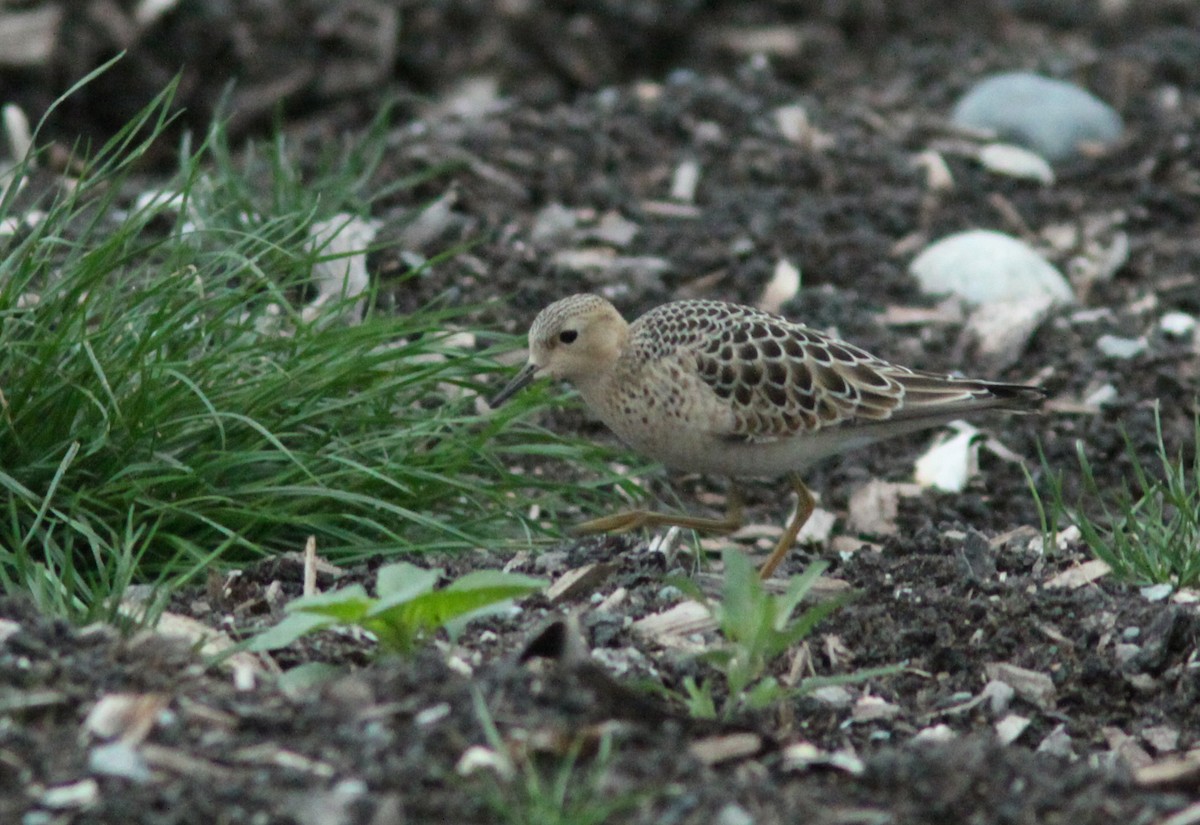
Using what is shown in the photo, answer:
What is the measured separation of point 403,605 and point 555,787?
70cm

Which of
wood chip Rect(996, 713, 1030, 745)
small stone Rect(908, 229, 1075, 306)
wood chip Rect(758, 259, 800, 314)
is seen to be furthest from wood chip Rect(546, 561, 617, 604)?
small stone Rect(908, 229, 1075, 306)

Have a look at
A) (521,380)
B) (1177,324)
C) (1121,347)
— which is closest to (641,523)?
(521,380)

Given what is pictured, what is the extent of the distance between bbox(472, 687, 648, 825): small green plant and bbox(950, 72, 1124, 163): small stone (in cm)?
650

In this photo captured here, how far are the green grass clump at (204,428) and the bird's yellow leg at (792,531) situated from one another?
0.58 metres

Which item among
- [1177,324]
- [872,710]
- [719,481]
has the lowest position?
[719,481]

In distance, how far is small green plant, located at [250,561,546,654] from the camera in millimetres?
3633

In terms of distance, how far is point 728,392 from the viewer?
17.5 feet

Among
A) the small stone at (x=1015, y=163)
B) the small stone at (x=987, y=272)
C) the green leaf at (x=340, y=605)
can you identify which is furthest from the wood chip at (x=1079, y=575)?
the small stone at (x=1015, y=163)

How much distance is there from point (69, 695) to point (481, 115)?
5.49m

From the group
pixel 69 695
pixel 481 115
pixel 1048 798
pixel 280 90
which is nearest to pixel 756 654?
pixel 1048 798

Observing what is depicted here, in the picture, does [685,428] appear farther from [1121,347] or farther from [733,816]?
[1121,347]

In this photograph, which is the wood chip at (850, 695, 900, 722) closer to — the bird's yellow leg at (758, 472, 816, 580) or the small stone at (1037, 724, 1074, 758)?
the small stone at (1037, 724, 1074, 758)

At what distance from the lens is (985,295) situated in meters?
7.62

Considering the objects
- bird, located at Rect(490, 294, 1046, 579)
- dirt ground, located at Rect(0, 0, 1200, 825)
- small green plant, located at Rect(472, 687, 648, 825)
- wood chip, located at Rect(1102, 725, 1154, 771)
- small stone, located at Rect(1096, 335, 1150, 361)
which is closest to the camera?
small green plant, located at Rect(472, 687, 648, 825)
